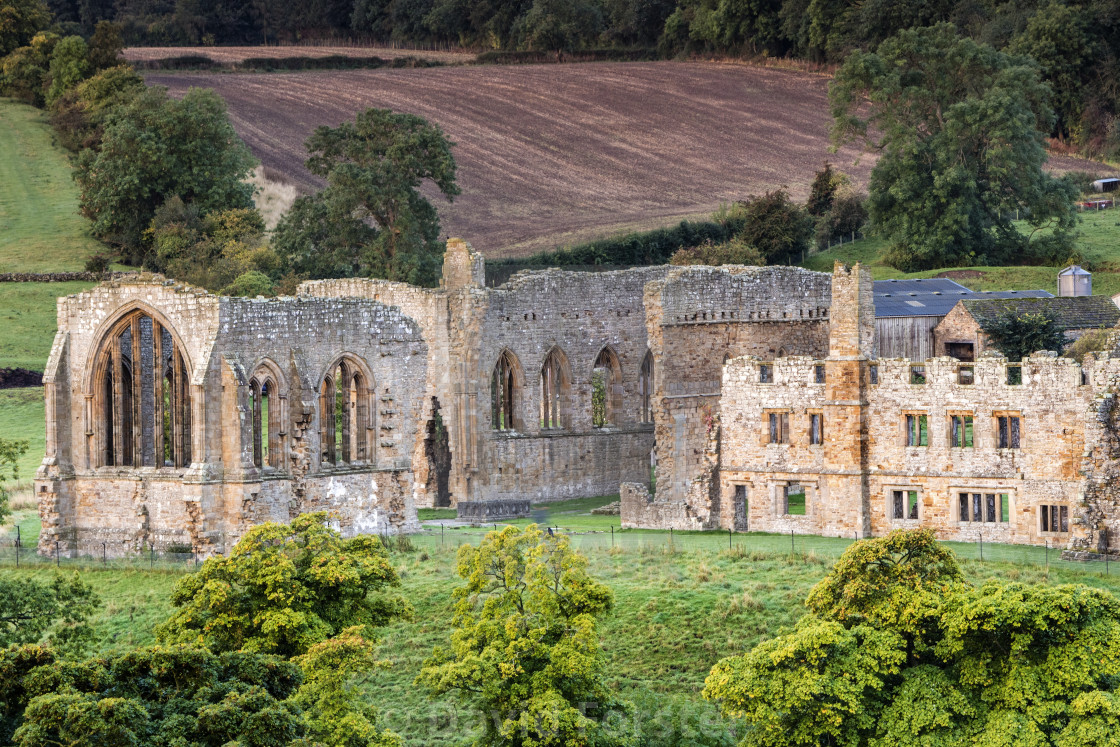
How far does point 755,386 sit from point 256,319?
12909 millimetres

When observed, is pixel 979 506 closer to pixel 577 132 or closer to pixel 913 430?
pixel 913 430

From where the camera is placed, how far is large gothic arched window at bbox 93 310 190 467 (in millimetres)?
48344

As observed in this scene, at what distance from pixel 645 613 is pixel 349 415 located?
12400 mm

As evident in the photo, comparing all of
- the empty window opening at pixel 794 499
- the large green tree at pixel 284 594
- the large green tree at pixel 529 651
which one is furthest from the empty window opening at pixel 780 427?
the large green tree at pixel 529 651

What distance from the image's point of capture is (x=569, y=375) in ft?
206

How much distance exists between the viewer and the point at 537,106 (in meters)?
113

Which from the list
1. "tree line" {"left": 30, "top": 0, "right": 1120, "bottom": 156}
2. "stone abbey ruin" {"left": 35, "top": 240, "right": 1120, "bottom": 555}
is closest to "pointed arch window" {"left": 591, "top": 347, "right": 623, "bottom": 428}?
"stone abbey ruin" {"left": 35, "top": 240, "right": 1120, "bottom": 555}

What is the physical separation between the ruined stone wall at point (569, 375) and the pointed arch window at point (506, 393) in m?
0.14

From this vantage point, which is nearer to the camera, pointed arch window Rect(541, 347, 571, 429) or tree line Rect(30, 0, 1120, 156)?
pointed arch window Rect(541, 347, 571, 429)

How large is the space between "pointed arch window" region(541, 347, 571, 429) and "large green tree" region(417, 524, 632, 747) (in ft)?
93.5

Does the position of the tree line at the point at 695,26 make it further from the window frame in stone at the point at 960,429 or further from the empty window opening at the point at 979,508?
the empty window opening at the point at 979,508

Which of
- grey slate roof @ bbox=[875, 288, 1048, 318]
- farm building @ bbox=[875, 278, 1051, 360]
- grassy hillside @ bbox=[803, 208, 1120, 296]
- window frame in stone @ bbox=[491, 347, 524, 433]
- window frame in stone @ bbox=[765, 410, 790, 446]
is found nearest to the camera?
window frame in stone @ bbox=[765, 410, 790, 446]

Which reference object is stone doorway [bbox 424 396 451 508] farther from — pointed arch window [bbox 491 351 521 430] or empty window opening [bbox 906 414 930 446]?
empty window opening [bbox 906 414 930 446]

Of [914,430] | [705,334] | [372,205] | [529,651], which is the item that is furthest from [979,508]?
[372,205]
